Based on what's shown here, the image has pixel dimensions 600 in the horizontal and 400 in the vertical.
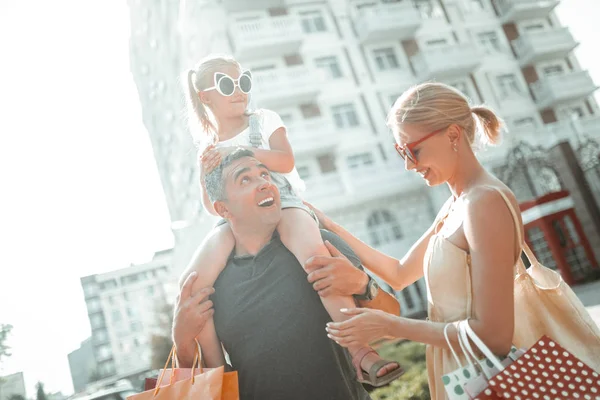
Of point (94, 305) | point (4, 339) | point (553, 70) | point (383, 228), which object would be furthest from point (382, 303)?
point (94, 305)

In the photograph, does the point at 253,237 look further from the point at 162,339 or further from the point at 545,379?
the point at 162,339

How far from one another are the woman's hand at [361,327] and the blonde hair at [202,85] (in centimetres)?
82

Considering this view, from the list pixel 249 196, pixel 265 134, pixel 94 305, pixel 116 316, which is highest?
pixel 94 305

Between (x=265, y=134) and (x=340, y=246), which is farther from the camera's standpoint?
(x=265, y=134)

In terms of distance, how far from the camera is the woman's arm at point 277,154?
5.40 ft

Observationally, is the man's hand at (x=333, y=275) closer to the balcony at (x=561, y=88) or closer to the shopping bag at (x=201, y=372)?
the shopping bag at (x=201, y=372)

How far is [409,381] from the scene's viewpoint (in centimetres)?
402

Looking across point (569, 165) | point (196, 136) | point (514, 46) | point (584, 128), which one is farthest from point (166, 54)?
point (196, 136)

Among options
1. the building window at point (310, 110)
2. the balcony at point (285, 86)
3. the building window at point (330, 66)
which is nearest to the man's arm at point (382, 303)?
the balcony at point (285, 86)

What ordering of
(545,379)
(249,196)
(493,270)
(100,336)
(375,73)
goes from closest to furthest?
(545,379)
(493,270)
(249,196)
(375,73)
(100,336)

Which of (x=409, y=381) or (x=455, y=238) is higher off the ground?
(x=455, y=238)

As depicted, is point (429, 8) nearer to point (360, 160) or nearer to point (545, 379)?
point (360, 160)

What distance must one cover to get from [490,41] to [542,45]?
Answer: 4.56 feet

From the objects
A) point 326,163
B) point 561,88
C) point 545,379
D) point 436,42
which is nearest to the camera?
point 545,379
